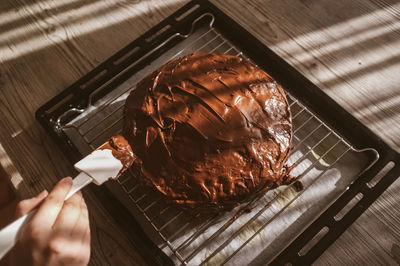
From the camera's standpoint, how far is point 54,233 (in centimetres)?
78

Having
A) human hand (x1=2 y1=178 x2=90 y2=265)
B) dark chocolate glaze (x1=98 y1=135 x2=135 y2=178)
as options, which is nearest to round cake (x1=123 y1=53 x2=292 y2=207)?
dark chocolate glaze (x1=98 y1=135 x2=135 y2=178)

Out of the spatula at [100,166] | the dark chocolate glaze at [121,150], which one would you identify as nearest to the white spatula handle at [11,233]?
the spatula at [100,166]

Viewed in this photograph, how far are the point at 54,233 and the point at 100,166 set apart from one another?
213mm

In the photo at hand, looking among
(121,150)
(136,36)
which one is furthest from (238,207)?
(136,36)

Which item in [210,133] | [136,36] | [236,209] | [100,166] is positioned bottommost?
[236,209]

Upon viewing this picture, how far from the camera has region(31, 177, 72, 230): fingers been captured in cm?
76

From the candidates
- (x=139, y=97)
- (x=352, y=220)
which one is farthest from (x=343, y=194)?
(x=139, y=97)

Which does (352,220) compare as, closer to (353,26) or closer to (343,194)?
(343,194)

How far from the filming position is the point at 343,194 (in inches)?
41.1

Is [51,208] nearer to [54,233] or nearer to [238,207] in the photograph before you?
[54,233]

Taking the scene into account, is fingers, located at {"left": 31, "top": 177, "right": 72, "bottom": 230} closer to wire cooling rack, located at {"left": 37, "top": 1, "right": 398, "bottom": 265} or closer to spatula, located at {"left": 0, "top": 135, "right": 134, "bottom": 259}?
spatula, located at {"left": 0, "top": 135, "right": 134, "bottom": 259}

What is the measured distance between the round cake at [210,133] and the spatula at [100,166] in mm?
40

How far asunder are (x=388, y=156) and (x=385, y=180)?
0.08 metres

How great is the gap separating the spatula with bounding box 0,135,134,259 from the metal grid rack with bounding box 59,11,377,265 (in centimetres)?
13
